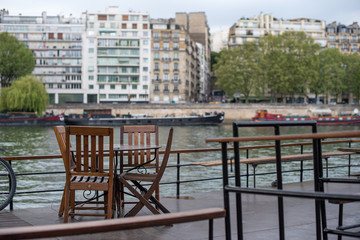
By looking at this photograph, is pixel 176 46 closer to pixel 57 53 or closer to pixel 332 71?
pixel 57 53

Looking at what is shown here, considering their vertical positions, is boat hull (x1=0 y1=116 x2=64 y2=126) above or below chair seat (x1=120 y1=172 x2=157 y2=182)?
below

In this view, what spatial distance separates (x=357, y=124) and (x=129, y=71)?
32.9 m

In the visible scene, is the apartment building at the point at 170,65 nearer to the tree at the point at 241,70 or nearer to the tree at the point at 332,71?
the tree at the point at 241,70

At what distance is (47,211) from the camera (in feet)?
17.7

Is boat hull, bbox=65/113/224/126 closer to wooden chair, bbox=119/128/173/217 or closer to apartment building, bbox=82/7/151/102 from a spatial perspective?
apartment building, bbox=82/7/151/102

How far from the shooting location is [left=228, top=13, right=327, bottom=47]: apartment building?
3199 inches

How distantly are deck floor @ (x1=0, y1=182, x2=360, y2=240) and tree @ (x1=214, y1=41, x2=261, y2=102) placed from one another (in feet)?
200

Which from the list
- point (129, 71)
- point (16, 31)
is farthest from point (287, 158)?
point (16, 31)

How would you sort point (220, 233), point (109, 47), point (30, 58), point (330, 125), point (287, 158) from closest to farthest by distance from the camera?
point (220, 233) → point (287, 158) → point (330, 125) → point (30, 58) → point (109, 47)

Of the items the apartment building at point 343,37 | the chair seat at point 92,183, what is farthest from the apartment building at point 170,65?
the chair seat at point 92,183

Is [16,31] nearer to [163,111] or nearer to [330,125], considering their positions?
[163,111]

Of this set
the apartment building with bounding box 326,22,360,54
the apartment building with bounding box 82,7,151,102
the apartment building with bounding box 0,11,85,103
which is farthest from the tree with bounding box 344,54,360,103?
the apartment building with bounding box 0,11,85,103

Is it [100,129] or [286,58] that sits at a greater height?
[286,58]

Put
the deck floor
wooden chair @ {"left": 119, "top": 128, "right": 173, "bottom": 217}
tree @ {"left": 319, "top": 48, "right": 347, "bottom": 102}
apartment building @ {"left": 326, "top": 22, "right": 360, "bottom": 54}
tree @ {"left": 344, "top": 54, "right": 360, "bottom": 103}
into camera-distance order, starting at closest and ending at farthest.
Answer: the deck floor
wooden chair @ {"left": 119, "top": 128, "right": 173, "bottom": 217}
tree @ {"left": 319, "top": 48, "right": 347, "bottom": 102}
tree @ {"left": 344, "top": 54, "right": 360, "bottom": 103}
apartment building @ {"left": 326, "top": 22, "right": 360, "bottom": 54}
